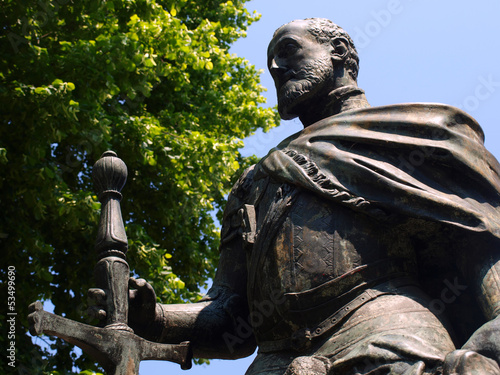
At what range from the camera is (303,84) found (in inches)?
157

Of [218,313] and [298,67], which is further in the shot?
[298,67]

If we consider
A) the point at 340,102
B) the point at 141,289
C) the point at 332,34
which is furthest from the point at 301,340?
the point at 332,34

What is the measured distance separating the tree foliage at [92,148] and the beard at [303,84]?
521 cm

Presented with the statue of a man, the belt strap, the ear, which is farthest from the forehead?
the belt strap

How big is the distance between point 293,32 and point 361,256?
53.5 inches

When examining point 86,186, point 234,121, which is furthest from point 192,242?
point 234,121

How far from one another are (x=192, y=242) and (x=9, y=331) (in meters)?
2.92

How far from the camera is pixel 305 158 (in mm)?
3693

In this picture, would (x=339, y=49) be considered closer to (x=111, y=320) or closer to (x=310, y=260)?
(x=310, y=260)

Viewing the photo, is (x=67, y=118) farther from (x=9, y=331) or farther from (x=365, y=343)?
(x=365, y=343)

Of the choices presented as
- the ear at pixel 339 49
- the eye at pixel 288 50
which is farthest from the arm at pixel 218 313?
the ear at pixel 339 49

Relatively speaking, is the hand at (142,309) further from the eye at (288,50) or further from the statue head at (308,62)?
the eye at (288,50)

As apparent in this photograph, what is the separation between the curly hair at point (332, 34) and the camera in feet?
13.7

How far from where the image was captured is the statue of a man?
3191 millimetres
